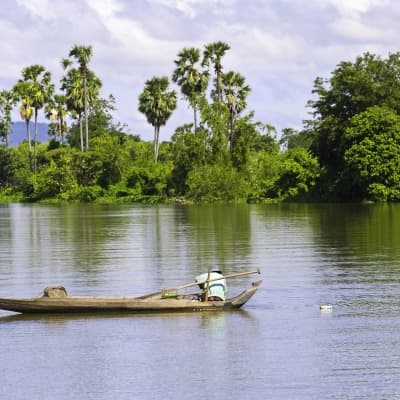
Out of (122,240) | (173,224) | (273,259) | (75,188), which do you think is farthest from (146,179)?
(273,259)

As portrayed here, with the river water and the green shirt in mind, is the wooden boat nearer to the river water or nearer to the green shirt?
the river water

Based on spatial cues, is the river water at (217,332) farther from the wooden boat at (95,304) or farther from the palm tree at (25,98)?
the palm tree at (25,98)

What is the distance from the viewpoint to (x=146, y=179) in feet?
383

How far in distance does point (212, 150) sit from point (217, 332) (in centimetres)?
8419

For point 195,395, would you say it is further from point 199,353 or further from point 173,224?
point 173,224

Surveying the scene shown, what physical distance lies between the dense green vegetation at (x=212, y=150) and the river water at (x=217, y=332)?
48.8 m

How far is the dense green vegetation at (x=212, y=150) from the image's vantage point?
91.3 metres

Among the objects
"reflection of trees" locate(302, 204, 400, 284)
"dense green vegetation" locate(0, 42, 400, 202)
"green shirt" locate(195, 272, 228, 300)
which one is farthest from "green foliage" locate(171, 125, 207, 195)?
"green shirt" locate(195, 272, 228, 300)

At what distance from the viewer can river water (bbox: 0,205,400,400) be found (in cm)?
1803

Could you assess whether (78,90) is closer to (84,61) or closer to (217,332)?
(84,61)

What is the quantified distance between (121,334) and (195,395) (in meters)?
5.41

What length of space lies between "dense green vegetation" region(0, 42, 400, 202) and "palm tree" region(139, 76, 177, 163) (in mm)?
125

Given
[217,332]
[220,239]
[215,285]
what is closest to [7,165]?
[220,239]

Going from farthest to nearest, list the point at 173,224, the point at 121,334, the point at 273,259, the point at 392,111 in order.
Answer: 1. the point at 392,111
2. the point at 173,224
3. the point at 273,259
4. the point at 121,334
